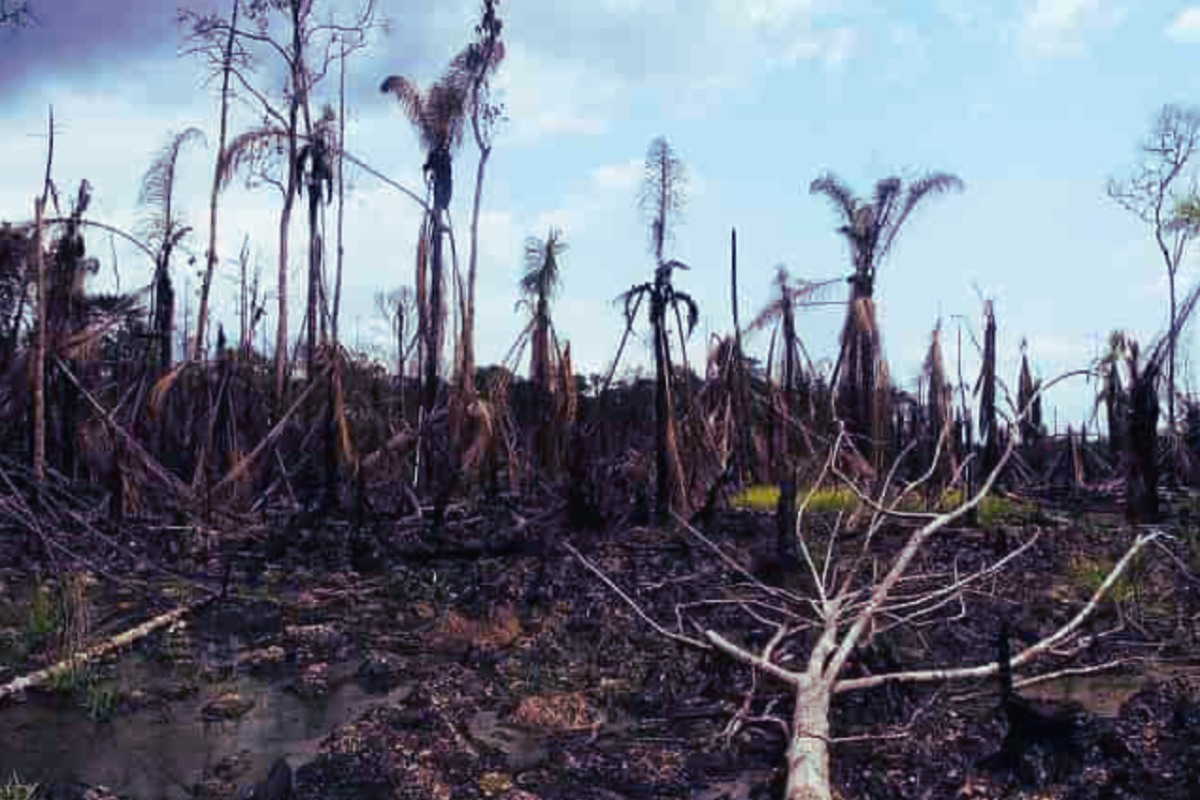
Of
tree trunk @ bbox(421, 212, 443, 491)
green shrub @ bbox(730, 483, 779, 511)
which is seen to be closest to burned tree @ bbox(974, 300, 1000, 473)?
green shrub @ bbox(730, 483, 779, 511)

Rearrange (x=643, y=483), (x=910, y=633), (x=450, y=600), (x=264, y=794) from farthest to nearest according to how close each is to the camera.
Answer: (x=643, y=483), (x=450, y=600), (x=910, y=633), (x=264, y=794)

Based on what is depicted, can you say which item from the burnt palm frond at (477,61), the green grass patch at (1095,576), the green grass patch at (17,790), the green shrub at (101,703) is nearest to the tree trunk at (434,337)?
the burnt palm frond at (477,61)

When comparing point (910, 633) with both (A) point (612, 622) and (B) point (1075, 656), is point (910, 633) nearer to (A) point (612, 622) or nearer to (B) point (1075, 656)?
(B) point (1075, 656)

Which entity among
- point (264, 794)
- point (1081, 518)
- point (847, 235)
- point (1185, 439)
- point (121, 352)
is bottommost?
point (264, 794)

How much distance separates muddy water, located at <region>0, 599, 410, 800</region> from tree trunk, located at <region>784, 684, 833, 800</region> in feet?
8.04

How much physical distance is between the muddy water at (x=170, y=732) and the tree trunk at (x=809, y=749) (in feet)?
8.04

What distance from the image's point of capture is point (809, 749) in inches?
158

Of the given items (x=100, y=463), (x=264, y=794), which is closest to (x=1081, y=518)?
(x=264, y=794)

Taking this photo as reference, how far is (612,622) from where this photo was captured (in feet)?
23.6

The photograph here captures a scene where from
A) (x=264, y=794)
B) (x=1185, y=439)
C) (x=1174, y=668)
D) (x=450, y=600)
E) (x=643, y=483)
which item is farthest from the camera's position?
(x=1185, y=439)

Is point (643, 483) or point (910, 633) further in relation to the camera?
point (643, 483)

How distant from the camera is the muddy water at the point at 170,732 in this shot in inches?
185

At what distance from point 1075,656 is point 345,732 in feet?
14.9

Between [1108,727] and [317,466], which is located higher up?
[317,466]
